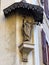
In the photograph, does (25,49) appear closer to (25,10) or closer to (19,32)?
(19,32)

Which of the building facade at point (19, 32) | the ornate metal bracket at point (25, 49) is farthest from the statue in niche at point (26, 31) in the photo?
the ornate metal bracket at point (25, 49)

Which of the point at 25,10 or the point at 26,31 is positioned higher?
the point at 25,10

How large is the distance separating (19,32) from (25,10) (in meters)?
0.39

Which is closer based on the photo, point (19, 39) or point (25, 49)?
point (25, 49)

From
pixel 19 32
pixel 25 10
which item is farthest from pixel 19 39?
pixel 25 10

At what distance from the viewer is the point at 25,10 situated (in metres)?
6.84

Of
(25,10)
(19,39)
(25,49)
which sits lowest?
(25,49)

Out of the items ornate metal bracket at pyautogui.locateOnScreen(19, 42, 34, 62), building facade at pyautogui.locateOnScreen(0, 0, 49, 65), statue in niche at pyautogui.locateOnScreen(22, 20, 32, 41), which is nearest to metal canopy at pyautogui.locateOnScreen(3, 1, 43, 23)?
building facade at pyautogui.locateOnScreen(0, 0, 49, 65)

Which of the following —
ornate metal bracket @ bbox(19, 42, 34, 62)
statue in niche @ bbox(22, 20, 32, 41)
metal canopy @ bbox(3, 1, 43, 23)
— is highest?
metal canopy @ bbox(3, 1, 43, 23)

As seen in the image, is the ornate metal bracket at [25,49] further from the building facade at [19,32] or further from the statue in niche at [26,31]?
the statue in niche at [26,31]

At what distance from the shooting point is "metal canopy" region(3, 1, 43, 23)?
6.79 meters

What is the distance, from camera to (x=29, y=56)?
6734mm

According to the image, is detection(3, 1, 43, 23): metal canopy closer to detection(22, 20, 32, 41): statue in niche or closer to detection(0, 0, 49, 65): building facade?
detection(0, 0, 49, 65): building facade

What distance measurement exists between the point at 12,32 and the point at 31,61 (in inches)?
23.2
